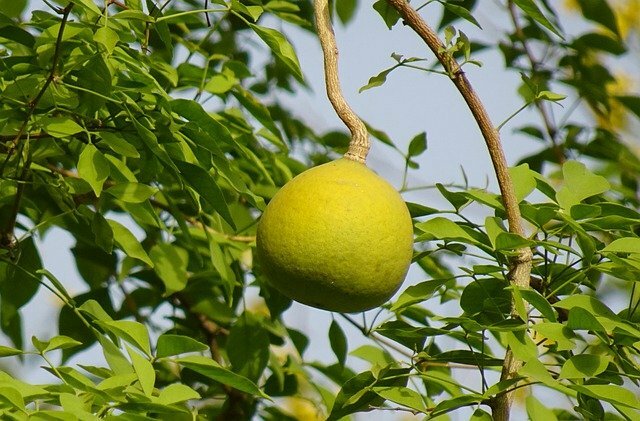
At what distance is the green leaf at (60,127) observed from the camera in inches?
59.0

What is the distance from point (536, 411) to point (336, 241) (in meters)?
0.36

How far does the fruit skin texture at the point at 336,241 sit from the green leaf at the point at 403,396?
155 millimetres

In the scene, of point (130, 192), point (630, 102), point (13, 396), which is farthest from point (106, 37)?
point (630, 102)

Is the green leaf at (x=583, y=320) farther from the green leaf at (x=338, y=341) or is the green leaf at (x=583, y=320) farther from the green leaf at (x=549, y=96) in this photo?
the green leaf at (x=338, y=341)

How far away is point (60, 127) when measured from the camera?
4.94 ft

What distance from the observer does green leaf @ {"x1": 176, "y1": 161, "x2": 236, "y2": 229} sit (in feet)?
4.93

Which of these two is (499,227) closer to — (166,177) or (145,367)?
(145,367)

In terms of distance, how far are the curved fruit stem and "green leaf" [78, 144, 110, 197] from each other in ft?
1.13

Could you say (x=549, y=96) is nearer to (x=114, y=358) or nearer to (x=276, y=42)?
(x=276, y=42)

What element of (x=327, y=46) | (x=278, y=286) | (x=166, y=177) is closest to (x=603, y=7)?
(x=166, y=177)

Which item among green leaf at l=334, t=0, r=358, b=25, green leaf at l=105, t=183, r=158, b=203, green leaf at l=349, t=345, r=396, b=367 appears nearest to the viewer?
green leaf at l=105, t=183, r=158, b=203

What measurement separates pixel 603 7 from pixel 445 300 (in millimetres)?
1124

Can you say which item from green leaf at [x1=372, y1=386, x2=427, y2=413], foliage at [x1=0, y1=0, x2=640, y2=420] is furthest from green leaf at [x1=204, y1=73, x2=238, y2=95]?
green leaf at [x1=372, y1=386, x2=427, y2=413]

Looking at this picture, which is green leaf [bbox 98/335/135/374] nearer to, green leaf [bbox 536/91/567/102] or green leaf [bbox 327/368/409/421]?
green leaf [bbox 327/368/409/421]
